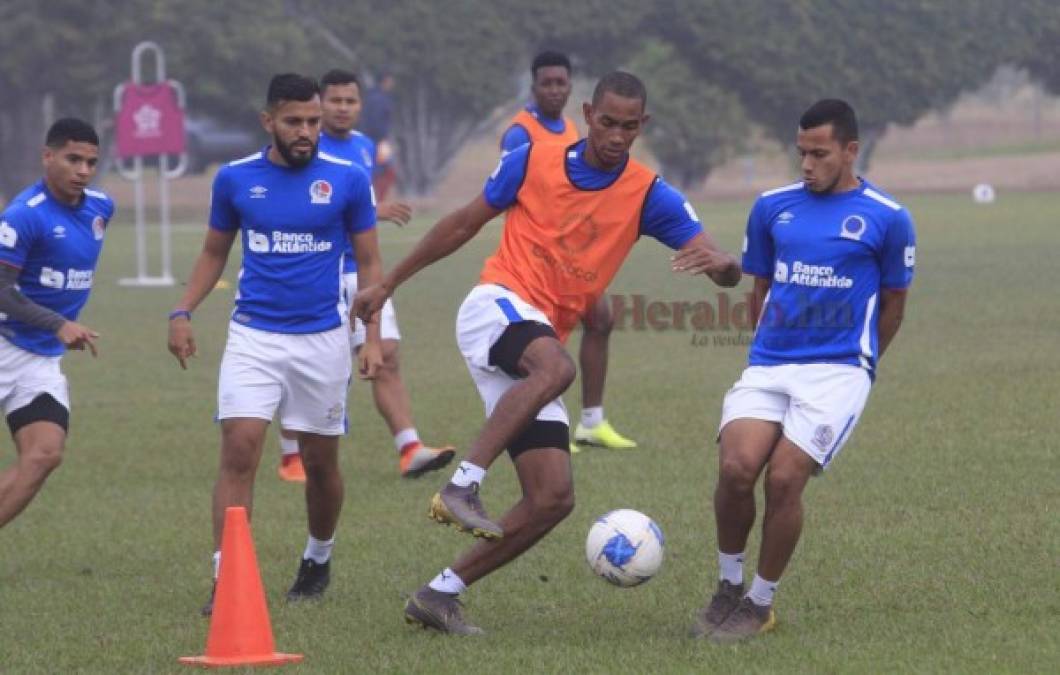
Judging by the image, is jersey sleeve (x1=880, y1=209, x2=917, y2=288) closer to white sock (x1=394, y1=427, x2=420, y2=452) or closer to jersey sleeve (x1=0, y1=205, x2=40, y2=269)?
jersey sleeve (x1=0, y1=205, x2=40, y2=269)

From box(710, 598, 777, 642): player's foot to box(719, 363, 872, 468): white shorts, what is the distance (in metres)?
0.58

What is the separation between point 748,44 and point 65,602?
52.6 meters

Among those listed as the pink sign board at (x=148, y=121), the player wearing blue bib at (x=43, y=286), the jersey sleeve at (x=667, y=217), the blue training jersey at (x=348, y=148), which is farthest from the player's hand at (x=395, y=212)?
the pink sign board at (x=148, y=121)

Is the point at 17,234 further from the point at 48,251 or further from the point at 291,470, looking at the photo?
the point at 291,470

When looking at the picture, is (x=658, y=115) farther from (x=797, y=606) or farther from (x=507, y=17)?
(x=797, y=606)

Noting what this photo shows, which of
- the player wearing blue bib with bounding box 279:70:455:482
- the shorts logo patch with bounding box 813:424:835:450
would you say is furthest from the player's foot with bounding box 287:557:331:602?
the player wearing blue bib with bounding box 279:70:455:482

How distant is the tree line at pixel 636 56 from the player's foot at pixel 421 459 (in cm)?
4208

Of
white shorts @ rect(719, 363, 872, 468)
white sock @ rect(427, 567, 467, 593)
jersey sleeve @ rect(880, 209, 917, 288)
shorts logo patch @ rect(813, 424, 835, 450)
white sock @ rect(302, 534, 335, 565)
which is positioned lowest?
white sock @ rect(302, 534, 335, 565)

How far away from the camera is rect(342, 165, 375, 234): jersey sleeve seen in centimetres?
849

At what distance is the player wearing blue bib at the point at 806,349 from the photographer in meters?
7.39

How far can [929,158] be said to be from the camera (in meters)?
78.2

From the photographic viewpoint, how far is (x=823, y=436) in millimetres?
7383

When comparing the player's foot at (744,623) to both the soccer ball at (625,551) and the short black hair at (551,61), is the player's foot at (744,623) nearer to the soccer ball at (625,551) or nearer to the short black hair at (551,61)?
the soccer ball at (625,551)

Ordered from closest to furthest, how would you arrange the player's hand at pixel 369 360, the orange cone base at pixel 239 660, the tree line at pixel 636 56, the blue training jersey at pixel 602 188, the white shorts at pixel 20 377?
the orange cone base at pixel 239 660 → the blue training jersey at pixel 602 188 → the player's hand at pixel 369 360 → the white shorts at pixel 20 377 → the tree line at pixel 636 56
